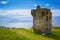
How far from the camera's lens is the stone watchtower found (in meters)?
50.8

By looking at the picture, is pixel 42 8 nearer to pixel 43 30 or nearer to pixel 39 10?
pixel 39 10

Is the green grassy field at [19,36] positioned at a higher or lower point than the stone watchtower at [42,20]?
lower

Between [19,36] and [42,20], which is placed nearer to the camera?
[19,36]

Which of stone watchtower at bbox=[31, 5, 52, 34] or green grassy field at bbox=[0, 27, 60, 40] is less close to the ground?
stone watchtower at bbox=[31, 5, 52, 34]

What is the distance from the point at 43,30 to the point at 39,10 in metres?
6.42

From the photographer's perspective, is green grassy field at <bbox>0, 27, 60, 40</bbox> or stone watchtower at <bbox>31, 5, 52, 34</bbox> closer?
green grassy field at <bbox>0, 27, 60, 40</bbox>

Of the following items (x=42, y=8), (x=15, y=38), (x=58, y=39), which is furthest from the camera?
(x=42, y=8)

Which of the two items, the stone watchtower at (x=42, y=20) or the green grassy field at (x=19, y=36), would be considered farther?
the stone watchtower at (x=42, y=20)

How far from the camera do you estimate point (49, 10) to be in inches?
2036

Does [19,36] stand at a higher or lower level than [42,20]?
lower

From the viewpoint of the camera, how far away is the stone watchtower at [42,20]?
50.8 metres

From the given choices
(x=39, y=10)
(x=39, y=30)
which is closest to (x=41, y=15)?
(x=39, y=10)

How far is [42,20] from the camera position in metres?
51.2

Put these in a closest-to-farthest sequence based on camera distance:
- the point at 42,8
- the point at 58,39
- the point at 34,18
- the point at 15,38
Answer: the point at 15,38, the point at 58,39, the point at 42,8, the point at 34,18
